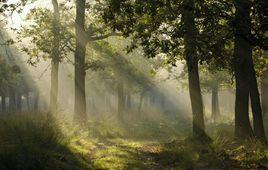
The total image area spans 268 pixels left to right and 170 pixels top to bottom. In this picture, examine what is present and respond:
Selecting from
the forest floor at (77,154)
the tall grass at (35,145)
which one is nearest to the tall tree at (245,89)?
the forest floor at (77,154)

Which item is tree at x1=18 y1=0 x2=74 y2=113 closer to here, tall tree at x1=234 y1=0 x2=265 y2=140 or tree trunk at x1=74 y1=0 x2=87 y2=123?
tree trunk at x1=74 y1=0 x2=87 y2=123

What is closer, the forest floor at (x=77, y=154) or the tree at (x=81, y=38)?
the forest floor at (x=77, y=154)

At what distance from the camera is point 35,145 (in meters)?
13.4

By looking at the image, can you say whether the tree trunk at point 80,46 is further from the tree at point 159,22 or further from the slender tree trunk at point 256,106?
the slender tree trunk at point 256,106

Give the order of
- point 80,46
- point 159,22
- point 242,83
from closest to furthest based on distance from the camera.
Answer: point 159,22 → point 242,83 → point 80,46

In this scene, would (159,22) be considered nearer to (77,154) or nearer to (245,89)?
(245,89)

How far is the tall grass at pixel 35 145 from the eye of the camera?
429 inches

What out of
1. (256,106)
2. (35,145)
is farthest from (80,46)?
(35,145)

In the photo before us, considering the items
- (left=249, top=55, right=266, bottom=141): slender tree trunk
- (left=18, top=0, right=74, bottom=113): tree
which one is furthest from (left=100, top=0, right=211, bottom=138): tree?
(left=18, top=0, right=74, bottom=113): tree

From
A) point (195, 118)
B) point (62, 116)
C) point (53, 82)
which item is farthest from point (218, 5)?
point (53, 82)

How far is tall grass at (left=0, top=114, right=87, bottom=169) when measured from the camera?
35.7ft

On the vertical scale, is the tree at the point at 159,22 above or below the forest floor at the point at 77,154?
above

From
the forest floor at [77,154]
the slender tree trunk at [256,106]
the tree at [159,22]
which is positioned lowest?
the forest floor at [77,154]

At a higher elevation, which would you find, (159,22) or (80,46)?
(80,46)
